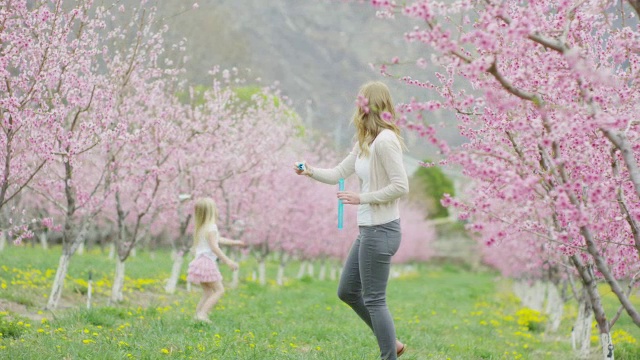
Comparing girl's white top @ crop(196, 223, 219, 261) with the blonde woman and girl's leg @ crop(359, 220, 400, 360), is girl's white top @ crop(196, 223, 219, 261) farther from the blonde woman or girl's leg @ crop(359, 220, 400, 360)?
girl's leg @ crop(359, 220, 400, 360)

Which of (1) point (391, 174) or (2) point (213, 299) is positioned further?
(2) point (213, 299)

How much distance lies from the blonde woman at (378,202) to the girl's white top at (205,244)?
4.20 metres

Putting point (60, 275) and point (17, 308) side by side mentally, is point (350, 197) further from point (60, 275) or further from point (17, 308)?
point (17, 308)

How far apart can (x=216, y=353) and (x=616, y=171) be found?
4.02 metres

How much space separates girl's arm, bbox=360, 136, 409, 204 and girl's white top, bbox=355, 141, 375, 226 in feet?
0.49

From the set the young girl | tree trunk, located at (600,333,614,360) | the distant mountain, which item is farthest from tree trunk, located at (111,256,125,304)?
the distant mountain

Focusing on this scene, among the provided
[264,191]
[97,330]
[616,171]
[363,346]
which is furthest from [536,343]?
[264,191]

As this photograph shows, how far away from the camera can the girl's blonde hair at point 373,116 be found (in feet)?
17.3

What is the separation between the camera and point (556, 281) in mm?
18938

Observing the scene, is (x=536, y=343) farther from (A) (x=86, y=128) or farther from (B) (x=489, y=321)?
(A) (x=86, y=128)

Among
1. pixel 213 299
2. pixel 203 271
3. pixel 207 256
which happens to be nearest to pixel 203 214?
pixel 207 256

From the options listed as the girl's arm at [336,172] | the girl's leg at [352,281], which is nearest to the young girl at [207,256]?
the girl's arm at [336,172]

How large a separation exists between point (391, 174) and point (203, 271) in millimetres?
4751

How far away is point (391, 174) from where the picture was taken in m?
5.22
